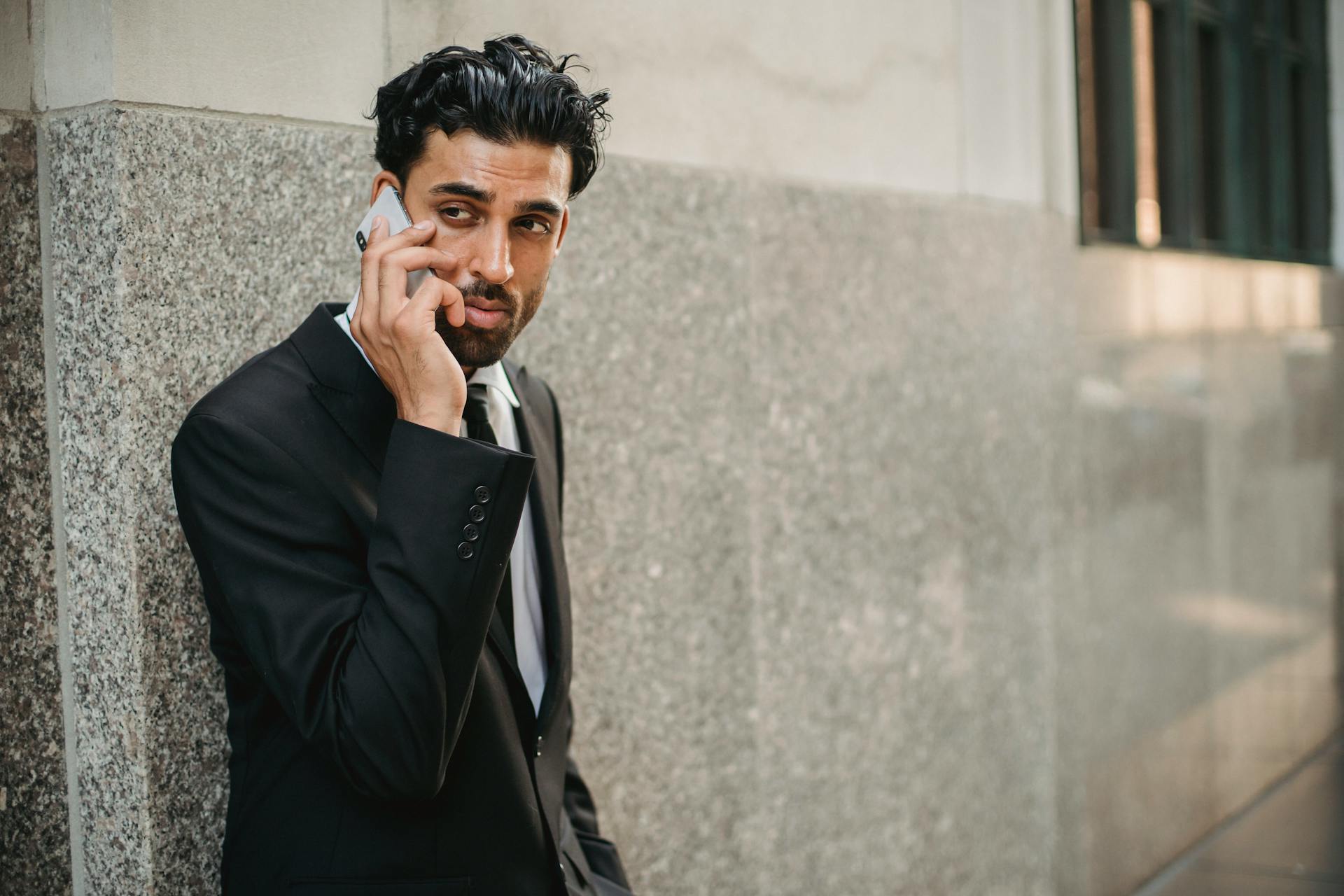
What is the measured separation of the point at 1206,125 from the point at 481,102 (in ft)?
20.4

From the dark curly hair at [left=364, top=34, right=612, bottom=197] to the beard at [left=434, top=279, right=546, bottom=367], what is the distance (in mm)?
257

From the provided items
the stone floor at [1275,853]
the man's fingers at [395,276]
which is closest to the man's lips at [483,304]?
the man's fingers at [395,276]

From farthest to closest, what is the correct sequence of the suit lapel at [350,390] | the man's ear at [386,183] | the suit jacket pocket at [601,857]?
the suit jacket pocket at [601,857] < the man's ear at [386,183] < the suit lapel at [350,390]

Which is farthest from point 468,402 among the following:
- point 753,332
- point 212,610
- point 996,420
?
point 996,420

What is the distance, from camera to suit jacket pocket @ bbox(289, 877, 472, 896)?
212 cm

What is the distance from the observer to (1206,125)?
24.0ft

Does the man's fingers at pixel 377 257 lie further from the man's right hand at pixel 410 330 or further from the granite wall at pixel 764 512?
the granite wall at pixel 764 512

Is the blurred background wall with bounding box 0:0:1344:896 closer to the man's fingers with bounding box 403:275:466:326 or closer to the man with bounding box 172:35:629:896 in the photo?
the man with bounding box 172:35:629:896

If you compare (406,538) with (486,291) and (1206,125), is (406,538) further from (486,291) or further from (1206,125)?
(1206,125)

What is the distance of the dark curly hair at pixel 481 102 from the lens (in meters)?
2.21

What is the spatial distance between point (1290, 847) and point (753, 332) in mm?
4466

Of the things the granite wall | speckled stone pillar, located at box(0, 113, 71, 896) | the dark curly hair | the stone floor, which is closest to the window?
the granite wall

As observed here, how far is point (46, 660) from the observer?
2.51 meters

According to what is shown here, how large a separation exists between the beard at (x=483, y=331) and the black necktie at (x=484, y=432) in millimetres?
81
